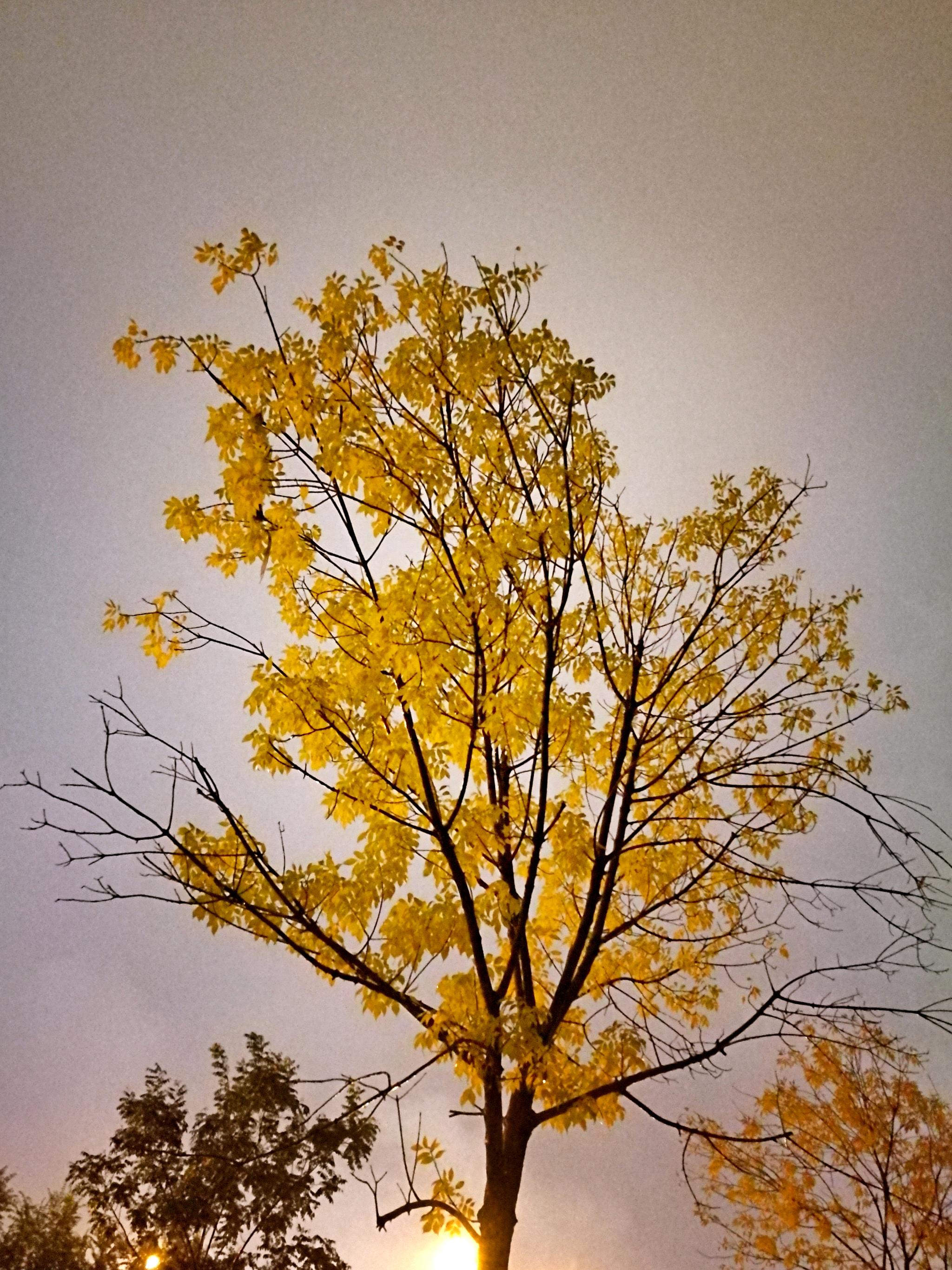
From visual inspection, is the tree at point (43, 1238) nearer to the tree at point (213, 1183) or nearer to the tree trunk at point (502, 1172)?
the tree at point (213, 1183)

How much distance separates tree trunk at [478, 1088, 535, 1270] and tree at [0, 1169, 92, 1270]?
1935cm

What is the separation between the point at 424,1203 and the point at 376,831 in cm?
131

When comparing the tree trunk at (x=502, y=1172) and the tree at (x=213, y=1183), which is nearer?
the tree trunk at (x=502, y=1172)

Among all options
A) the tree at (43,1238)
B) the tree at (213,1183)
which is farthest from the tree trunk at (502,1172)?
the tree at (43,1238)

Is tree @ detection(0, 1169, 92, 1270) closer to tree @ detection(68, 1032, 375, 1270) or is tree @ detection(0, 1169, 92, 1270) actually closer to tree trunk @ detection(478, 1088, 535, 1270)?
tree @ detection(68, 1032, 375, 1270)

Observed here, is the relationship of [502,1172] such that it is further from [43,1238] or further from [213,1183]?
[43,1238]

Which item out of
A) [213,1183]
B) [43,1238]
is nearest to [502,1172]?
[213,1183]

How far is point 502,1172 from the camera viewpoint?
8.91ft

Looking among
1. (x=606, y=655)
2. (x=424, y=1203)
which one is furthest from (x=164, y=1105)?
(x=606, y=655)

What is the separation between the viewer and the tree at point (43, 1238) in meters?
17.5

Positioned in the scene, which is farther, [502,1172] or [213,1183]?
[213,1183]

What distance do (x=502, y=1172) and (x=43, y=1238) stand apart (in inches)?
883

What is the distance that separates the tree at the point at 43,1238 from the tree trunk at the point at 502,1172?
19354 millimetres

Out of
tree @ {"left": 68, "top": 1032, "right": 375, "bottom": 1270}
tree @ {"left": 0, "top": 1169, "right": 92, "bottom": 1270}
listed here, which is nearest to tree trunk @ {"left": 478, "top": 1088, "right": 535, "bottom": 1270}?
tree @ {"left": 68, "top": 1032, "right": 375, "bottom": 1270}
